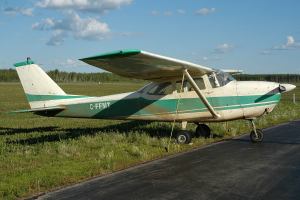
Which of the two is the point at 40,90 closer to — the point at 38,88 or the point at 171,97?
the point at 38,88

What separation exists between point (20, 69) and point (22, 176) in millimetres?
6473

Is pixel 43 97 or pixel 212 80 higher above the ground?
pixel 212 80

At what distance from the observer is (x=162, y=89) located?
13234mm

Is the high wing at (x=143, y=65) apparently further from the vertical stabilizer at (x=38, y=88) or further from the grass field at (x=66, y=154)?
the vertical stabilizer at (x=38, y=88)

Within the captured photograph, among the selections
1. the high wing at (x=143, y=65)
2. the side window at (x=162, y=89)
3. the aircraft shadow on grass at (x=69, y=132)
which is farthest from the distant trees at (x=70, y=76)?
the high wing at (x=143, y=65)

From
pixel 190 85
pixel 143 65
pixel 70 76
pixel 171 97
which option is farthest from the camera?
pixel 70 76

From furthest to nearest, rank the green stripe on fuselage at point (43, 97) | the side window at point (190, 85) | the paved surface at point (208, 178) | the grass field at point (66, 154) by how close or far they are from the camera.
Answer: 1. the green stripe on fuselage at point (43, 97)
2. the side window at point (190, 85)
3. the grass field at point (66, 154)
4. the paved surface at point (208, 178)

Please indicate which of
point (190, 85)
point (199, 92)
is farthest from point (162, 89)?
point (199, 92)

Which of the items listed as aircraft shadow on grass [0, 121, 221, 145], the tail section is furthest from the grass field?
the tail section

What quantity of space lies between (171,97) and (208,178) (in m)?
5.52

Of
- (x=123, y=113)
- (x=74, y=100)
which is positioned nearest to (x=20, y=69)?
(x=74, y=100)

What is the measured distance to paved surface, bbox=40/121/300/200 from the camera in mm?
6637

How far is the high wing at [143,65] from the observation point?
9.80m

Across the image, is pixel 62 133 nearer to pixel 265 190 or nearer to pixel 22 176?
pixel 22 176
